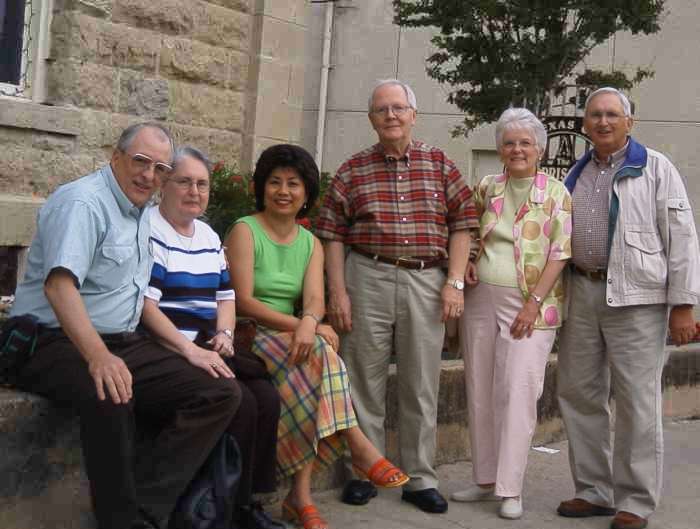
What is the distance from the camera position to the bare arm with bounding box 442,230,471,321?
17.3ft

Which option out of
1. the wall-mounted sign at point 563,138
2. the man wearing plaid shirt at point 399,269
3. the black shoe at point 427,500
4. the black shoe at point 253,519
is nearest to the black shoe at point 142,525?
the black shoe at point 253,519

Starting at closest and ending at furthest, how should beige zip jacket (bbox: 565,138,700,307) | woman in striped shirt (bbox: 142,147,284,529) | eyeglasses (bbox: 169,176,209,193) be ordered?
woman in striped shirt (bbox: 142,147,284,529), eyeglasses (bbox: 169,176,209,193), beige zip jacket (bbox: 565,138,700,307)

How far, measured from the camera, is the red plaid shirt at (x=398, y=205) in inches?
207

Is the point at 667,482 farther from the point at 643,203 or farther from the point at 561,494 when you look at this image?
the point at 643,203

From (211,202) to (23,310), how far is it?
2.66 m

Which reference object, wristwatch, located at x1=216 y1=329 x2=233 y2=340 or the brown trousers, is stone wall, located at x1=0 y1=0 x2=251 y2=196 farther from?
the brown trousers

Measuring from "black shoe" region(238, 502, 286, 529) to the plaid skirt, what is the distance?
0.25m

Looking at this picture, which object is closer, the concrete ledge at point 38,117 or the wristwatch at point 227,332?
the wristwatch at point 227,332

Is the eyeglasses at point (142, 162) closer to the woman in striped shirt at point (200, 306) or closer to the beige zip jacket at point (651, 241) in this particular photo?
the woman in striped shirt at point (200, 306)

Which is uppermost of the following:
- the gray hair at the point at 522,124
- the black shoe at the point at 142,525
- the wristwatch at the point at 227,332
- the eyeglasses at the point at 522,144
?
the gray hair at the point at 522,124

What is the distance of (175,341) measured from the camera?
446cm

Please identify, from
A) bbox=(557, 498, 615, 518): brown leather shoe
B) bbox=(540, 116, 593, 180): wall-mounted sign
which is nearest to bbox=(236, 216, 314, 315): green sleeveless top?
bbox=(557, 498, 615, 518): brown leather shoe

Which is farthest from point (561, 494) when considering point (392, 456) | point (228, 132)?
point (228, 132)

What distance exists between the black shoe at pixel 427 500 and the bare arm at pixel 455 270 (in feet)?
2.66
